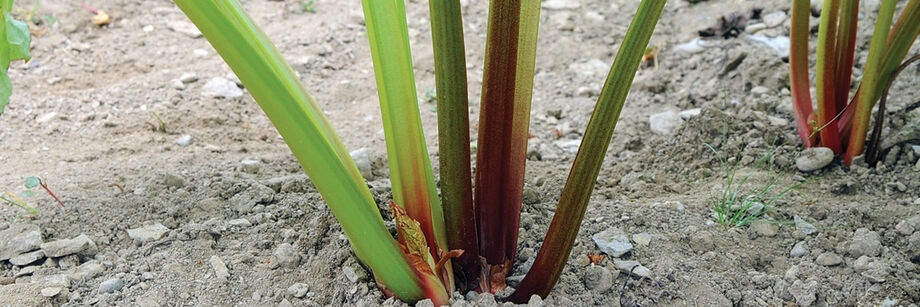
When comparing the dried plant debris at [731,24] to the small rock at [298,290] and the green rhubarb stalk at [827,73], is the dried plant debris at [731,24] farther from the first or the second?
the small rock at [298,290]

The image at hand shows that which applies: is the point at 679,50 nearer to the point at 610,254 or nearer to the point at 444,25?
the point at 610,254

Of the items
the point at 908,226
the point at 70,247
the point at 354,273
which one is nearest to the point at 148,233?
the point at 70,247

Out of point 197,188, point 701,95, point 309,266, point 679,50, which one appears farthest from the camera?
point 679,50

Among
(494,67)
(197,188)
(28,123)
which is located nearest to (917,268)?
(494,67)

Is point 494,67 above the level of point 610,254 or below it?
above

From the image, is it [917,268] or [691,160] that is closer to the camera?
[917,268]

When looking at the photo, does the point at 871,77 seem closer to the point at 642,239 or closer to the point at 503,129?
the point at 642,239

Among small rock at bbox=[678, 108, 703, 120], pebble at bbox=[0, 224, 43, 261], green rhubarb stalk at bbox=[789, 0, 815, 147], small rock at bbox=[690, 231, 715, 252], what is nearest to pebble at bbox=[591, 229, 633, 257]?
small rock at bbox=[690, 231, 715, 252]
